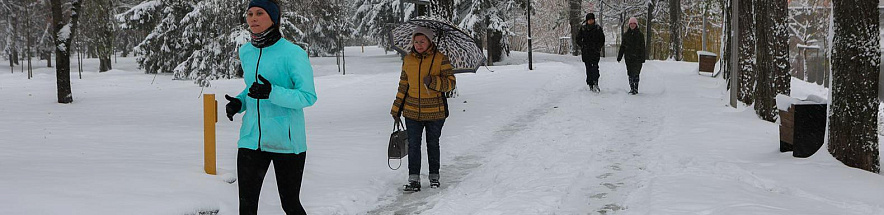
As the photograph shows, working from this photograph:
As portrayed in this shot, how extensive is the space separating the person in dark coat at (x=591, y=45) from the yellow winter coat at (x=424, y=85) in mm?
9339

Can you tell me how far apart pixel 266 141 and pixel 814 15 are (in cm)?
4587

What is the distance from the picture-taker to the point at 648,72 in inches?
950

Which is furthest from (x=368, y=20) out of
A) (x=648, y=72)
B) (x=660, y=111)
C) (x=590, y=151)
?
(x=590, y=151)

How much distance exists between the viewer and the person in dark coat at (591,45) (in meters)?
15.7

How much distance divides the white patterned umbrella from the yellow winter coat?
200 millimetres

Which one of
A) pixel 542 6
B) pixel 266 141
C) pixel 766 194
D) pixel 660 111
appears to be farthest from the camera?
pixel 542 6

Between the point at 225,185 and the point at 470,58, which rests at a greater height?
the point at 470,58

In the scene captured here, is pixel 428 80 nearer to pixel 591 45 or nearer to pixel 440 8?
pixel 591 45

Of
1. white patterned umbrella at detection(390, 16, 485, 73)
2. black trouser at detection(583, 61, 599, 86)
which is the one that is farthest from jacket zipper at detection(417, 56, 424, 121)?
black trouser at detection(583, 61, 599, 86)

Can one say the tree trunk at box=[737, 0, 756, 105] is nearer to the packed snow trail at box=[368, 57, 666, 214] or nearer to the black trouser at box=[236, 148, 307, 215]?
the packed snow trail at box=[368, 57, 666, 214]

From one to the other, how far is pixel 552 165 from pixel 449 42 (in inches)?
70.4

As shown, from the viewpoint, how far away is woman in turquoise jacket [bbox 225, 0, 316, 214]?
4.00 metres

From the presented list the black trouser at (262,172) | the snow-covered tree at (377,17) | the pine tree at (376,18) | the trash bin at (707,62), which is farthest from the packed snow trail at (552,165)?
the pine tree at (376,18)

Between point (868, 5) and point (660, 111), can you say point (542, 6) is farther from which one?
point (868, 5)
